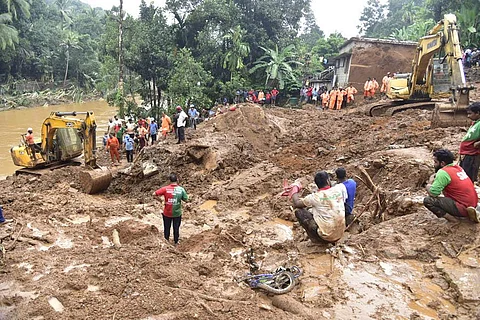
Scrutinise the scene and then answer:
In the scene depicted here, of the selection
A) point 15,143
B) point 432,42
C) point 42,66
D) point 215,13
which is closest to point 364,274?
point 432,42

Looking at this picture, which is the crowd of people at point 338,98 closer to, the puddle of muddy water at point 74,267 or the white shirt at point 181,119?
the white shirt at point 181,119

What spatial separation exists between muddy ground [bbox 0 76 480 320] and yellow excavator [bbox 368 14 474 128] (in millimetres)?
849

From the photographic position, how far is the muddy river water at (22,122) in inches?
822

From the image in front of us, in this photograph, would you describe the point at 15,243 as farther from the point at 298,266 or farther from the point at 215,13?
the point at 215,13

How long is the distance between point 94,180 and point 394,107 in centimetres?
1164

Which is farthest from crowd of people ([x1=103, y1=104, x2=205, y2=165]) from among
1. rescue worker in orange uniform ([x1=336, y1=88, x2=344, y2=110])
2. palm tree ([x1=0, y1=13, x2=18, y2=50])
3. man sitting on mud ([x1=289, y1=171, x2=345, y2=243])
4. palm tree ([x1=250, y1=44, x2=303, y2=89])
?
palm tree ([x1=0, y1=13, x2=18, y2=50])

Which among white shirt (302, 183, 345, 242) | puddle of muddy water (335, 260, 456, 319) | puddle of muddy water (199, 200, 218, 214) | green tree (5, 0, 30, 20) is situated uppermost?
green tree (5, 0, 30, 20)

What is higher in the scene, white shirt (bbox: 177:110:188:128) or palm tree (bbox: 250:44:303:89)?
palm tree (bbox: 250:44:303:89)

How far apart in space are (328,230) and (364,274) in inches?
32.8

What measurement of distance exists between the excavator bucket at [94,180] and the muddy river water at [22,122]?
26.2ft

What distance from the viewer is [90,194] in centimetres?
1186

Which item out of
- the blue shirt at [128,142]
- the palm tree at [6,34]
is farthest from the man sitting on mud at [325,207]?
the palm tree at [6,34]

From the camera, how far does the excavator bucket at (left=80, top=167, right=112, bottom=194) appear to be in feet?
38.5

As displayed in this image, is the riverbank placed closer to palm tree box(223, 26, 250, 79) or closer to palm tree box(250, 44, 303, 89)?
palm tree box(223, 26, 250, 79)
